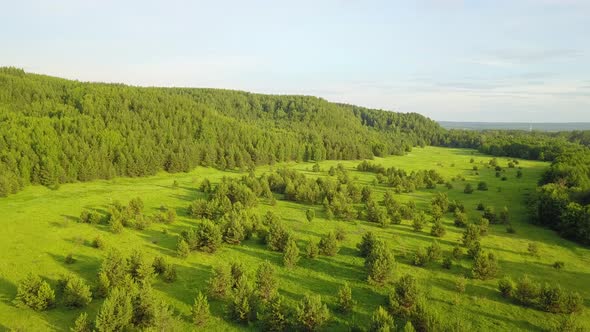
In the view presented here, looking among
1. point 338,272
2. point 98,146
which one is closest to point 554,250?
point 338,272

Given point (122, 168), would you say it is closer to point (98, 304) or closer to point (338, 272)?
point (98, 304)

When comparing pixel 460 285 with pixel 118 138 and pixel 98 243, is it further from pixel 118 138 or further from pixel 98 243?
pixel 118 138

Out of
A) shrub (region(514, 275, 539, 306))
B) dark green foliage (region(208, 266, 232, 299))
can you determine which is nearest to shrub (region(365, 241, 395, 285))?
shrub (region(514, 275, 539, 306))

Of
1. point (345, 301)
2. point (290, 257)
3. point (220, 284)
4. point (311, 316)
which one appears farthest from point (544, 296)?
point (220, 284)

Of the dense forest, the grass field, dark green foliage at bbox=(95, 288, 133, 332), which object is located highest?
the dense forest

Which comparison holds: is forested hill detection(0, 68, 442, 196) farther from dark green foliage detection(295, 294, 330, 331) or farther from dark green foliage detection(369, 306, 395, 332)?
dark green foliage detection(369, 306, 395, 332)

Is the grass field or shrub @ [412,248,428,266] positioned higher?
shrub @ [412,248,428,266]
